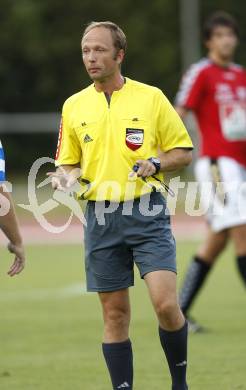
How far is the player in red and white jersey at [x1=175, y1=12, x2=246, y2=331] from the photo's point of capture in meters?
9.62

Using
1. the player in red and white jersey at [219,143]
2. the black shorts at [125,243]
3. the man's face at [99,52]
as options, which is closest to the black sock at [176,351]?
the black shorts at [125,243]

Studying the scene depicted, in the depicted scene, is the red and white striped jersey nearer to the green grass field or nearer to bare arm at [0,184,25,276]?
the green grass field

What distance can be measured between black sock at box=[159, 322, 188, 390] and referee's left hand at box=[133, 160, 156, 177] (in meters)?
0.87

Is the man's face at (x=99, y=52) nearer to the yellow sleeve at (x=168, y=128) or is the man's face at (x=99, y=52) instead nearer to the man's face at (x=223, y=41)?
the yellow sleeve at (x=168, y=128)

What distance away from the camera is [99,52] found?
257 inches

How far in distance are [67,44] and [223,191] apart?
2481 cm

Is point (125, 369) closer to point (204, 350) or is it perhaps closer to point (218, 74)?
point (204, 350)

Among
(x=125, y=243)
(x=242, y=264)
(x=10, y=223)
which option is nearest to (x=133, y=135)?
(x=125, y=243)

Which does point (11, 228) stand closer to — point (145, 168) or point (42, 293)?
point (145, 168)

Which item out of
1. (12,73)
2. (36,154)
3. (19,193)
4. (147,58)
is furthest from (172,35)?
(19,193)

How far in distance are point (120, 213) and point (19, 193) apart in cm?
1860

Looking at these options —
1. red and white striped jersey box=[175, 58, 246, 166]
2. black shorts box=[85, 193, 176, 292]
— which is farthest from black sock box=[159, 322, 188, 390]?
red and white striped jersey box=[175, 58, 246, 166]

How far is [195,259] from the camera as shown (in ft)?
32.1

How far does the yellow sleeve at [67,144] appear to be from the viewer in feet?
21.8
